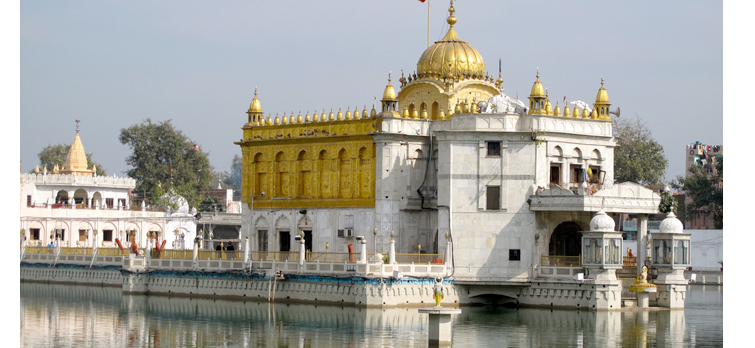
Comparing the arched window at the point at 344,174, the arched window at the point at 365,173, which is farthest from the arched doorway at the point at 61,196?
the arched window at the point at 365,173

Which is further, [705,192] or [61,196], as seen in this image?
[61,196]

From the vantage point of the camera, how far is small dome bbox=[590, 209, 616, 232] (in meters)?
46.4

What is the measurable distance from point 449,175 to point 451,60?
934cm

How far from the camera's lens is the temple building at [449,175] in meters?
48.9

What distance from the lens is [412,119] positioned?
175 feet

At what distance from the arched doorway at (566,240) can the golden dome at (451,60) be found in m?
9.05

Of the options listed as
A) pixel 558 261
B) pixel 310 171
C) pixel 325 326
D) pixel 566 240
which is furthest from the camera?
pixel 310 171

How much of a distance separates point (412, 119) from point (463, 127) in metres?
4.25

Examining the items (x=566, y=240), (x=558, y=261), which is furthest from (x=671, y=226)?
(x=566, y=240)

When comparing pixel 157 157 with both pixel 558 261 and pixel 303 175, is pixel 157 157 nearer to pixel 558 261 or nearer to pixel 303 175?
pixel 303 175

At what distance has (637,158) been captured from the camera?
267ft

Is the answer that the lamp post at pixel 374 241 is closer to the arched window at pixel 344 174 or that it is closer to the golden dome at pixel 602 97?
the arched window at pixel 344 174

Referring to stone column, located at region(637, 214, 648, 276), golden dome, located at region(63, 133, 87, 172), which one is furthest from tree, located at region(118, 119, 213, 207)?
stone column, located at region(637, 214, 648, 276)

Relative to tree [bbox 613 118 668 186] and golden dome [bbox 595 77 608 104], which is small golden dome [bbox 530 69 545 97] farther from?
tree [bbox 613 118 668 186]
